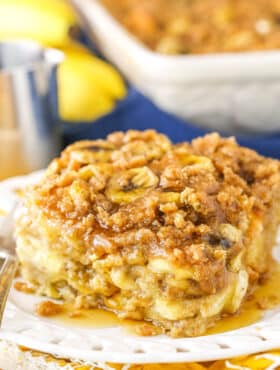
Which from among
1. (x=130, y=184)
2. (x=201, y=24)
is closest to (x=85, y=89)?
(x=201, y=24)

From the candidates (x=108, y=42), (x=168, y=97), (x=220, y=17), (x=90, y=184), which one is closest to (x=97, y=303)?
(x=90, y=184)

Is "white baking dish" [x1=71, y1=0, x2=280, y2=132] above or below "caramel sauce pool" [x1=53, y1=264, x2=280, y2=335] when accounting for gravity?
above

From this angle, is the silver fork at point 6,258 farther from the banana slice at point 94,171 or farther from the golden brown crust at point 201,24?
the golden brown crust at point 201,24

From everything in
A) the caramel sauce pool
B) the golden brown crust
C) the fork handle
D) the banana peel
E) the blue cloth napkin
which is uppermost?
the golden brown crust

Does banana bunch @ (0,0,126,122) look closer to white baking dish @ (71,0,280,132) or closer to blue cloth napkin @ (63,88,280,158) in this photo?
blue cloth napkin @ (63,88,280,158)

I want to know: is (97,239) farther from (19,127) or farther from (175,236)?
(19,127)

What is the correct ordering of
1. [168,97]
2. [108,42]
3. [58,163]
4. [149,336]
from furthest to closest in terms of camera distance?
[108,42] < [168,97] < [58,163] < [149,336]

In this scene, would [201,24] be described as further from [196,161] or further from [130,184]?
[130,184]

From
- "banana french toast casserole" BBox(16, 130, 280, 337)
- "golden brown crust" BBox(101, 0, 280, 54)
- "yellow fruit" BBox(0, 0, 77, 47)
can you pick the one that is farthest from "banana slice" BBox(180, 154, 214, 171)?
"yellow fruit" BBox(0, 0, 77, 47)
